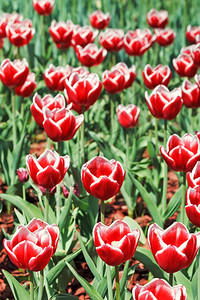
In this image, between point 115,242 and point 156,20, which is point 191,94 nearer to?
point 115,242

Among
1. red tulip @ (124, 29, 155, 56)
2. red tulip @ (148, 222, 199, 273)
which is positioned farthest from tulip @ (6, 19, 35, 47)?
red tulip @ (148, 222, 199, 273)

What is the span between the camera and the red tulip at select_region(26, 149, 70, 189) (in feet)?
6.05

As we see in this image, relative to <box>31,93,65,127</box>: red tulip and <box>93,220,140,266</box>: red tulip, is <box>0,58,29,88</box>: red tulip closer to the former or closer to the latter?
<box>31,93,65,127</box>: red tulip

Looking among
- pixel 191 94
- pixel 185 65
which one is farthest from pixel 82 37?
pixel 191 94

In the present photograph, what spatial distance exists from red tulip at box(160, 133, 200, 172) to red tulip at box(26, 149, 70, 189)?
38 cm

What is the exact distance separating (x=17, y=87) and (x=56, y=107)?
84cm

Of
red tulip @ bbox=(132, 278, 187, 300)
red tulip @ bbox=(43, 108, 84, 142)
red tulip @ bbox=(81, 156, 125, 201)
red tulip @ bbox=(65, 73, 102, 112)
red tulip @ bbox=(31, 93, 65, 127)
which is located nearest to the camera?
red tulip @ bbox=(132, 278, 187, 300)

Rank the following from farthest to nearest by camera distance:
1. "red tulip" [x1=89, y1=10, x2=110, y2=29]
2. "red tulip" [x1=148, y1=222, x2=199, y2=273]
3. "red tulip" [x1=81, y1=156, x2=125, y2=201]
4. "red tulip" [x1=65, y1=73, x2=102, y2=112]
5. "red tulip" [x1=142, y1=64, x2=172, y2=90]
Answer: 1. "red tulip" [x1=89, y1=10, x2=110, y2=29]
2. "red tulip" [x1=142, y1=64, x2=172, y2=90]
3. "red tulip" [x1=65, y1=73, x2=102, y2=112]
4. "red tulip" [x1=81, y1=156, x2=125, y2=201]
5. "red tulip" [x1=148, y1=222, x2=199, y2=273]

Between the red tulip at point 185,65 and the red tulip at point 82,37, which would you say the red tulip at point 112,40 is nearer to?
the red tulip at point 82,37

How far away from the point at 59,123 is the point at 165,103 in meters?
0.54

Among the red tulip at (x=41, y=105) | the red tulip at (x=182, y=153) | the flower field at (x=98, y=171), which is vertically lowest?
the flower field at (x=98, y=171)

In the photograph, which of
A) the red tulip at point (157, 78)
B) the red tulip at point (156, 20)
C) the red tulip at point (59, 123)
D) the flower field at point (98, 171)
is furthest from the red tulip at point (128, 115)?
the red tulip at point (156, 20)

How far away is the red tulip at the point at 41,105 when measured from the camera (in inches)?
A: 89.7

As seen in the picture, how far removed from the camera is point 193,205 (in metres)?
1.64
